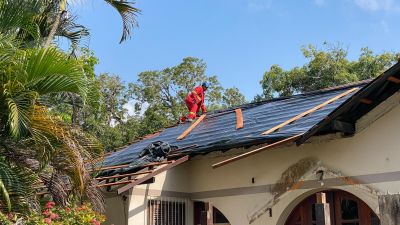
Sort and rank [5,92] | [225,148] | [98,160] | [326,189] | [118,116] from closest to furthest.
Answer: [5,92] < [98,160] < [326,189] < [225,148] < [118,116]

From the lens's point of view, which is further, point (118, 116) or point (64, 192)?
point (118, 116)

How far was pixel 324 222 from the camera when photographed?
4.61 meters

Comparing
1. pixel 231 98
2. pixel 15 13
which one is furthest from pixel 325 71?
pixel 15 13

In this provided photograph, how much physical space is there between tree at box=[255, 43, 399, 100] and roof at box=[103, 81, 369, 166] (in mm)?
15223

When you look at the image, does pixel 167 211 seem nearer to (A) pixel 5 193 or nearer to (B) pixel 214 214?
(B) pixel 214 214

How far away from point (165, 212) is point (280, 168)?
8.60 feet

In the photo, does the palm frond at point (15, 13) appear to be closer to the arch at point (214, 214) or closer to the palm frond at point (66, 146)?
the palm frond at point (66, 146)

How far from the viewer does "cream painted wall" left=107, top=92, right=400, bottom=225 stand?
8.99 meters

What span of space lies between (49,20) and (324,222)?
770cm

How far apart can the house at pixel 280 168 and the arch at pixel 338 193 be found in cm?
2

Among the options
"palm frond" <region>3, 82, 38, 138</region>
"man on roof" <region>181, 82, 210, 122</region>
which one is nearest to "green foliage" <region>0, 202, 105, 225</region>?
"palm frond" <region>3, 82, 38, 138</region>

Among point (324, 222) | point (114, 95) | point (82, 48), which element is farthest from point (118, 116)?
point (324, 222)

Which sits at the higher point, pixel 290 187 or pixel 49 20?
pixel 49 20

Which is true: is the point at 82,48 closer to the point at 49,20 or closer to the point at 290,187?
the point at 49,20
